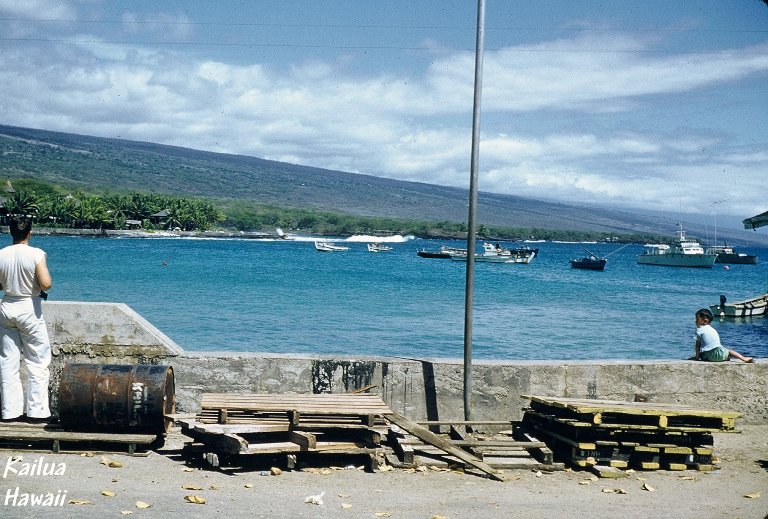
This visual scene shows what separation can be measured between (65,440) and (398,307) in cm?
5343

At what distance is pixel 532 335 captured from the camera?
4778cm

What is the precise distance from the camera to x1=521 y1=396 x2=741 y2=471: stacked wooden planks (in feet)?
27.4

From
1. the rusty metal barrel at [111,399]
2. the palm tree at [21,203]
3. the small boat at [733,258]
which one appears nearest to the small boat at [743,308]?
the rusty metal barrel at [111,399]

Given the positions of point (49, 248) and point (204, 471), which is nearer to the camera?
point (204, 471)

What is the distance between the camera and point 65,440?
8016mm

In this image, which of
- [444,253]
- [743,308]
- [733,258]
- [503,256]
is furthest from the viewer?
[733,258]

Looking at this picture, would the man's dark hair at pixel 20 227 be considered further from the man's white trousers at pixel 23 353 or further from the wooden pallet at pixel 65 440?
the wooden pallet at pixel 65 440

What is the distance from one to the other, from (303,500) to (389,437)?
209 cm

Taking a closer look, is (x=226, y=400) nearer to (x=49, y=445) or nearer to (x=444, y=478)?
(x=49, y=445)

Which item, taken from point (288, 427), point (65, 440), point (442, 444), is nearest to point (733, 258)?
point (442, 444)

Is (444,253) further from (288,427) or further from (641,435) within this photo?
(288,427)

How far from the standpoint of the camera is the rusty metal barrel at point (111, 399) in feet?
26.7

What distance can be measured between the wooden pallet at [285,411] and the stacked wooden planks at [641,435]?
1976 mm

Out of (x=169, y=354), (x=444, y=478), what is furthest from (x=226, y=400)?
(x=444, y=478)
